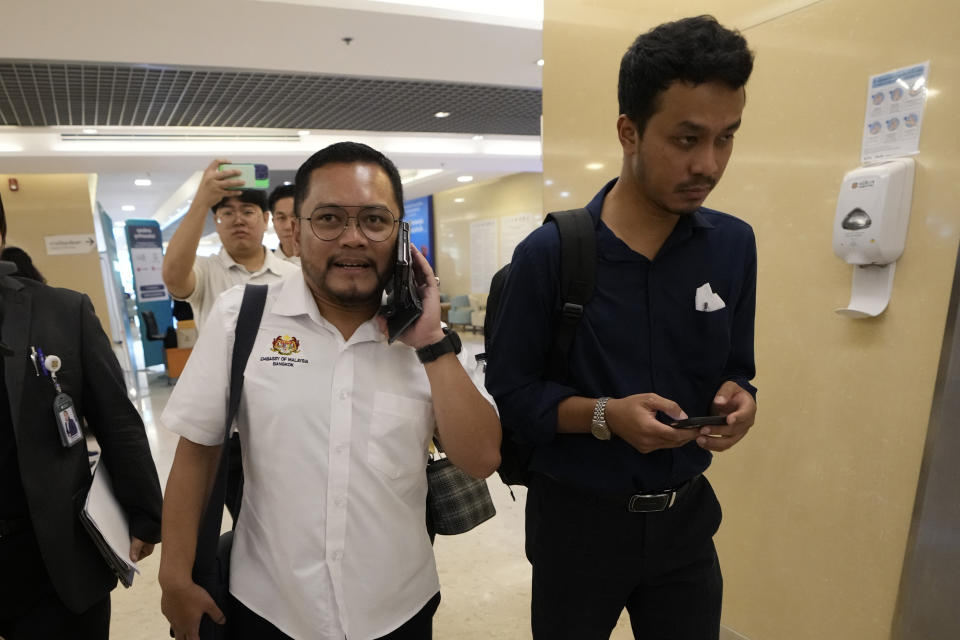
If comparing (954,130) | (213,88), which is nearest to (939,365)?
(954,130)

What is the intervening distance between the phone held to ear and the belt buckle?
1.43 meters

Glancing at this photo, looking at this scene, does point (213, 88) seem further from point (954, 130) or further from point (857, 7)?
point (954, 130)

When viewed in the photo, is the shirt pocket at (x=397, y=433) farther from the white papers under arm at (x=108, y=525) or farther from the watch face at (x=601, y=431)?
the white papers under arm at (x=108, y=525)

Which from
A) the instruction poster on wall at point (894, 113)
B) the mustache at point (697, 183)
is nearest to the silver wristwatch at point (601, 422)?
the mustache at point (697, 183)

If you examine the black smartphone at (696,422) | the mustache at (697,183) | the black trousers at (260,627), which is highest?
the mustache at (697,183)

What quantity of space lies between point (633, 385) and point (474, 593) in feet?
6.33

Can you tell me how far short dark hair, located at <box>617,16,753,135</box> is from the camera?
38.8 inches

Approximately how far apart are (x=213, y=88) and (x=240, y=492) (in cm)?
539

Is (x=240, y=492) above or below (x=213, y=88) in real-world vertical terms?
below

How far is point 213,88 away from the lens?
543 cm

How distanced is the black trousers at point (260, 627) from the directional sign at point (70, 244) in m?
9.76

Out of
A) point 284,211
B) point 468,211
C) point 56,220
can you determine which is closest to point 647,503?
point 284,211

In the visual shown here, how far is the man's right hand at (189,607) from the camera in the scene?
1.08 m

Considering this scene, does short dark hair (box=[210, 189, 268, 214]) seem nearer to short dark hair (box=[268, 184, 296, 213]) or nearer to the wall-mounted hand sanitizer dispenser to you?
short dark hair (box=[268, 184, 296, 213])
